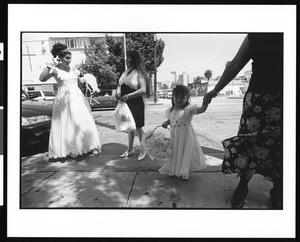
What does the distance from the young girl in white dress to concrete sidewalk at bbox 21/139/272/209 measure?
189 millimetres

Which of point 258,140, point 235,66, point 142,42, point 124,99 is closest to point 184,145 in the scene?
point 258,140

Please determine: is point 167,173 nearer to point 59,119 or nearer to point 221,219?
point 221,219

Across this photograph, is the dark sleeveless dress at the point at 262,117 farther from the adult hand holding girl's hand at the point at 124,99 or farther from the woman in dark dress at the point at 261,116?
the adult hand holding girl's hand at the point at 124,99

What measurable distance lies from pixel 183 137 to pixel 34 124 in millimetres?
2581

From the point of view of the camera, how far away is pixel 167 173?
99.3 inches

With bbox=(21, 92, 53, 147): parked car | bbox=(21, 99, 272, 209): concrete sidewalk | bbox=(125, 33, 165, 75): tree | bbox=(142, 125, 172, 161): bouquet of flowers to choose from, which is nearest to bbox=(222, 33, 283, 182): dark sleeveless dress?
bbox=(21, 99, 272, 209): concrete sidewalk

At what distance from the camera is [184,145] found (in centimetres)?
235

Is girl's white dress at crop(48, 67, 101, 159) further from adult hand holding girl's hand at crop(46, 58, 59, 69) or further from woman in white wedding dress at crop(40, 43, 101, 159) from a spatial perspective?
adult hand holding girl's hand at crop(46, 58, 59, 69)

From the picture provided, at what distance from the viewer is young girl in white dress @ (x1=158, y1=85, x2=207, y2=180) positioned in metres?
2.29

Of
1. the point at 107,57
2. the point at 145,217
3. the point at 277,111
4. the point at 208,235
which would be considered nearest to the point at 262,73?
the point at 277,111

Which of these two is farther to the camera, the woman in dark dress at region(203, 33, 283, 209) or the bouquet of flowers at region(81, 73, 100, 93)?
the bouquet of flowers at region(81, 73, 100, 93)

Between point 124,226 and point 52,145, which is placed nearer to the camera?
Answer: point 124,226

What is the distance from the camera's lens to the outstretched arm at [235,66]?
181 cm

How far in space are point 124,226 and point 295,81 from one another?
214cm
